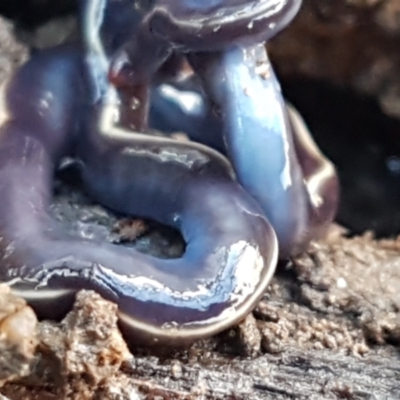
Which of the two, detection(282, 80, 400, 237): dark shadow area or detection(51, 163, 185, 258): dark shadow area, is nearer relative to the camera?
detection(51, 163, 185, 258): dark shadow area

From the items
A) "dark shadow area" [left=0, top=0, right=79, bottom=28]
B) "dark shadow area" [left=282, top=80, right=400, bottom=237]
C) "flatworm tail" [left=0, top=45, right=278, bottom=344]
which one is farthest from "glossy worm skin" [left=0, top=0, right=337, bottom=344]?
"dark shadow area" [left=282, top=80, right=400, bottom=237]

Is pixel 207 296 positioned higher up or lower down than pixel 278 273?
higher up

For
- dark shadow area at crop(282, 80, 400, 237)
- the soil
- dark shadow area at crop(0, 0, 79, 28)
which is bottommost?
dark shadow area at crop(282, 80, 400, 237)

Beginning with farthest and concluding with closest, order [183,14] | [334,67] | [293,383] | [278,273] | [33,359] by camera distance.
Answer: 1. [334,67]
2. [278,273]
3. [183,14]
4. [293,383]
5. [33,359]

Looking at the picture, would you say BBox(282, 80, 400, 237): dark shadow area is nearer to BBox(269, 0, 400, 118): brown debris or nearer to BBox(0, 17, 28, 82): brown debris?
BBox(269, 0, 400, 118): brown debris

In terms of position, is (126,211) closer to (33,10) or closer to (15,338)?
(15,338)

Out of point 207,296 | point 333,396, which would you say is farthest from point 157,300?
point 333,396

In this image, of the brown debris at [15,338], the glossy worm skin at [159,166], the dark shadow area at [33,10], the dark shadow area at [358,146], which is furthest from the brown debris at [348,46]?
the brown debris at [15,338]

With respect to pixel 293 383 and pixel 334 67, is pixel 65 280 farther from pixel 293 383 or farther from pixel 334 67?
pixel 334 67
